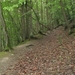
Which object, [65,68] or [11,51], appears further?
[11,51]

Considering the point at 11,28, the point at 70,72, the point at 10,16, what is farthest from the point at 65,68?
the point at 11,28

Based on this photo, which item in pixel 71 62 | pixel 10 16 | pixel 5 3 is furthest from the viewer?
pixel 10 16

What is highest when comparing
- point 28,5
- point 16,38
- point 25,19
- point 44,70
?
point 28,5

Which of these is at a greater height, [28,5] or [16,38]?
[28,5]

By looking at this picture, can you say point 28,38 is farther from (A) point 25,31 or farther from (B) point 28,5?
(B) point 28,5

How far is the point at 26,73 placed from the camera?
9281 mm

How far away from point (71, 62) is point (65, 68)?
823 mm

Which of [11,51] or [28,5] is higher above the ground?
[28,5]

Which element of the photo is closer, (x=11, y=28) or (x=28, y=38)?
(x=28, y=38)

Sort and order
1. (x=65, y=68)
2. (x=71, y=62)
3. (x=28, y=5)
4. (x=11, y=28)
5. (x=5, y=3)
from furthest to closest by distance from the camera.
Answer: (x=11, y=28)
(x=28, y=5)
(x=5, y=3)
(x=71, y=62)
(x=65, y=68)

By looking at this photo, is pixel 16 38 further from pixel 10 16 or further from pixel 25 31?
pixel 25 31

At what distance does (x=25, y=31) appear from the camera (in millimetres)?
22953

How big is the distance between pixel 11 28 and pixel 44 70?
69.4 ft

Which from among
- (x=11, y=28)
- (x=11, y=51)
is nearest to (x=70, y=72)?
(x=11, y=51)
